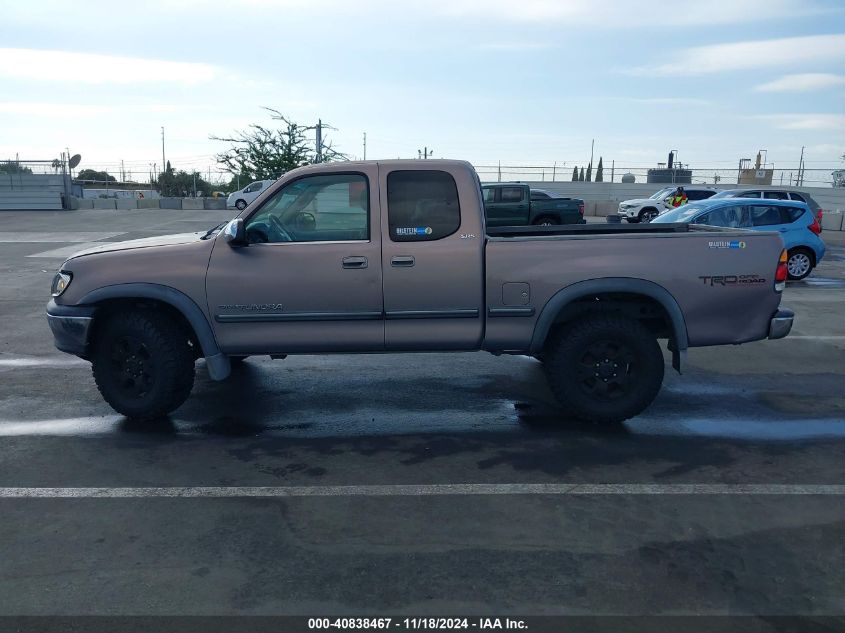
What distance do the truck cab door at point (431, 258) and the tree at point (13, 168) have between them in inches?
1471

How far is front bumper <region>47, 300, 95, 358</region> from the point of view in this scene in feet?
19.0

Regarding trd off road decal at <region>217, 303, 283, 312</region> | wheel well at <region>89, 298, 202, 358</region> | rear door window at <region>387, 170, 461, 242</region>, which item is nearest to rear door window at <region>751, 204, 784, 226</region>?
rear door window at <region>387, 170, 461, 242</region>

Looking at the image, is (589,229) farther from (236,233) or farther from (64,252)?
(64,252)

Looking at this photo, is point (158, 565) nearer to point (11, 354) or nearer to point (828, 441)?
point (828, 441)

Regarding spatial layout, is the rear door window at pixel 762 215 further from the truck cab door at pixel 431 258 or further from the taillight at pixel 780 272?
the truck cab door at pixel 431 258

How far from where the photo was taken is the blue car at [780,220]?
13.8 meters

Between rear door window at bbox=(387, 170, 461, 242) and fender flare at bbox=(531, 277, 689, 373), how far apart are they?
944mm

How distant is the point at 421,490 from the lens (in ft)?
15.5

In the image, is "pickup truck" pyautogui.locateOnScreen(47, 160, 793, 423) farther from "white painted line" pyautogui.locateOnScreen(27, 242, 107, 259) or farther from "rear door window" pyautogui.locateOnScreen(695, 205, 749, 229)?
"white painted line" pyautogui.locateOnScreen(27, 242, 107, 259)

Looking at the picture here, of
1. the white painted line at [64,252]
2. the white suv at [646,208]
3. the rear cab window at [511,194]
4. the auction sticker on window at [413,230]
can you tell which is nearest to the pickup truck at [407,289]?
the auction sticker on window at [413,230]

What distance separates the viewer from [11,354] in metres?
8.27

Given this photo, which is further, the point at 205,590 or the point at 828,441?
the point at 828,441

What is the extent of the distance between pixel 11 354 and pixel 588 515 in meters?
6.77

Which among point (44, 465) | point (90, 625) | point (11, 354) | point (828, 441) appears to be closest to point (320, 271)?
point (44, 465)
